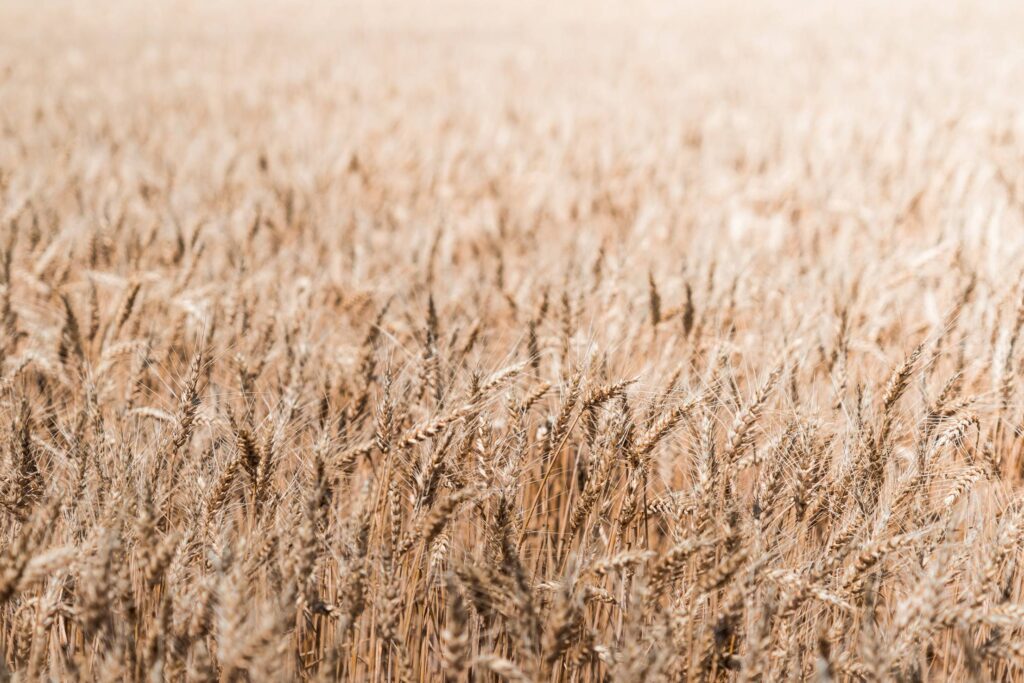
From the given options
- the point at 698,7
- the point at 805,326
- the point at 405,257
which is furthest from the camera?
the point at 698,7

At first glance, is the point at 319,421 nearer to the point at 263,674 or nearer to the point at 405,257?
the point at 263,674

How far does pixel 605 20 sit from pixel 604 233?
12519 mm

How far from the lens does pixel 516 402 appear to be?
139cm

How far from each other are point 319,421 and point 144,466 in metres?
0.41

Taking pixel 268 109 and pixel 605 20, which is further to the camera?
pixel 605 20

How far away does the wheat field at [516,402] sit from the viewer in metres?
1.10

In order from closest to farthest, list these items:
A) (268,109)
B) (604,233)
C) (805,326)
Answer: (805,326) < (604,233) < (268,109)

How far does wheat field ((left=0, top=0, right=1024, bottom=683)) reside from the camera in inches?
43.2

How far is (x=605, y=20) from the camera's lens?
14625mm

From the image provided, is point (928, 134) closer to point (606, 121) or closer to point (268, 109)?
point (606, 121)

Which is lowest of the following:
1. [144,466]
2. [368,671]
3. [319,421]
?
[368,671]

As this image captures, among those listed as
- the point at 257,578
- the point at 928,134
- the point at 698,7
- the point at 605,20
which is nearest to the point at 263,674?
the point at 257,578

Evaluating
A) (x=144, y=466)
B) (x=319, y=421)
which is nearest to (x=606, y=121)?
(x=319, y=421)

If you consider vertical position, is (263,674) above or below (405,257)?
above
